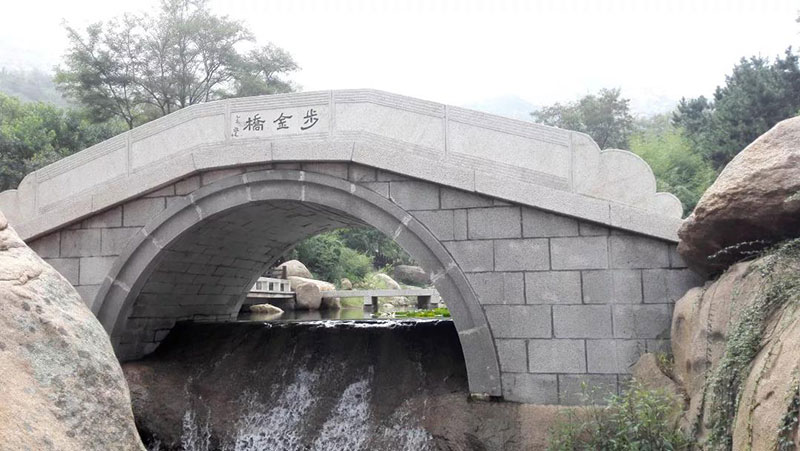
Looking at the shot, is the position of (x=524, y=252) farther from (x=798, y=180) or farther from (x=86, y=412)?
(x=86, y=412)

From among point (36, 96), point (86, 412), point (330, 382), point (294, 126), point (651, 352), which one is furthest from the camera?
point (36, 96)

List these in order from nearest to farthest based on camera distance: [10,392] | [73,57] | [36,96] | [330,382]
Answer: [10,392]
[330,382]
[73,57]
[36,96]

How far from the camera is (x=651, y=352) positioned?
5680 mm

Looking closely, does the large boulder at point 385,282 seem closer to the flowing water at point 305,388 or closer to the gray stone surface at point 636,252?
the flowing water at point 305,388

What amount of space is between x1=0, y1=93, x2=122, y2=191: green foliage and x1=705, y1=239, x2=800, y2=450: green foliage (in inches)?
648

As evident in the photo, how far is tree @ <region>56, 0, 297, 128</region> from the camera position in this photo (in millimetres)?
21641

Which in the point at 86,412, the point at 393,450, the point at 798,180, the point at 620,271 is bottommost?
the point at 393,450

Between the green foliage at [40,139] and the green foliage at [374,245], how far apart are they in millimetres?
11250

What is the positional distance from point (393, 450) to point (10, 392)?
390 centimetres

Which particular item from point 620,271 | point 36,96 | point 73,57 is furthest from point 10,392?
point 36,96

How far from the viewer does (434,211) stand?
21.0ft

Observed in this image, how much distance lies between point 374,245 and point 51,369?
26.8 metres

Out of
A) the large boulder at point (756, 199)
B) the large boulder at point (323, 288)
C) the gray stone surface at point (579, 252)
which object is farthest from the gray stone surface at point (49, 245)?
the large boulder at point (323, 288)

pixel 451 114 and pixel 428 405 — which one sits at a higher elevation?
pixel 451 114
